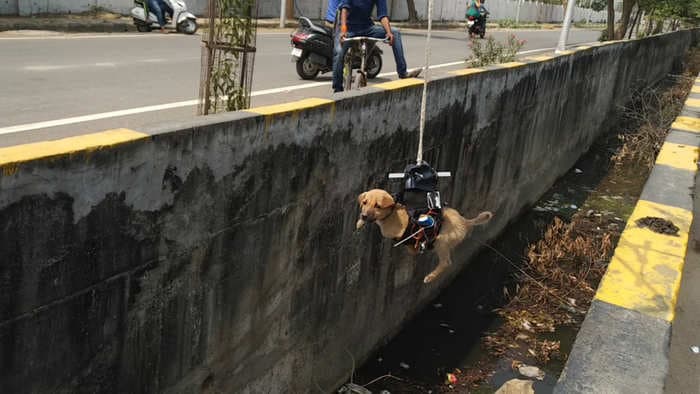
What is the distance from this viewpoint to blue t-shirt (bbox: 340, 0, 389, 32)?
7227 millimetres

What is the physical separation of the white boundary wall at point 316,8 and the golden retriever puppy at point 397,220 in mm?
12128

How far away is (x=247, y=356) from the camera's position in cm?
418

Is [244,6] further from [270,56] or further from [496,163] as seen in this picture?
[270,56]

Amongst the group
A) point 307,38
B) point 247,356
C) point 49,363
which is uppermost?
point 307,38

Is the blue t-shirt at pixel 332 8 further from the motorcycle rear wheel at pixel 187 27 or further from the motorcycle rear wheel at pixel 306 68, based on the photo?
the motorcycle rear wheel at pixel 187 27

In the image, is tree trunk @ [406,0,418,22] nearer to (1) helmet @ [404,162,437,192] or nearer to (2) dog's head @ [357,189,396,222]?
(1) helmet @ [404,162,437,192]

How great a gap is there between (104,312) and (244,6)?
2356 millimetres

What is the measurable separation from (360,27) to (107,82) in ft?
10.8

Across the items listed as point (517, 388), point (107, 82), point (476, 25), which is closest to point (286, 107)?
point (517, 388)

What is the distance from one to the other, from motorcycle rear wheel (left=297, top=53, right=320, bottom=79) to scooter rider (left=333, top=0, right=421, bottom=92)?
7.82 feet

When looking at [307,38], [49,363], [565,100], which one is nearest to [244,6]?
[49,363]

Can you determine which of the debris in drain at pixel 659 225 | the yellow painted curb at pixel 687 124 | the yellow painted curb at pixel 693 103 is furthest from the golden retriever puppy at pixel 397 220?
the yellow painted curb at pixel 693 103

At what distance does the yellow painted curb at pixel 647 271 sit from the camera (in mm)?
3037

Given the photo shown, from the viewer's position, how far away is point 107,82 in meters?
8.23
